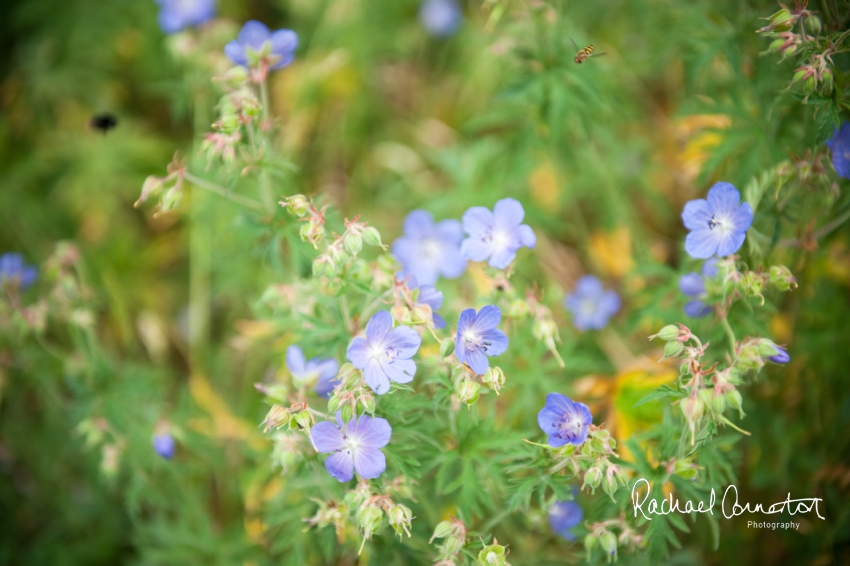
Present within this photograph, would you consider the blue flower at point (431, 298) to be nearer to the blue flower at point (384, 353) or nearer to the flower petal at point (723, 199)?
the blue flower at point (384, 353)

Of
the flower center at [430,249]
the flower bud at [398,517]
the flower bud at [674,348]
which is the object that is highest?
the flower bud at [674,348]

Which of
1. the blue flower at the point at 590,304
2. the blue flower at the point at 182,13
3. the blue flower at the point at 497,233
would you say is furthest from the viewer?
the blue flower at the point at 182,13

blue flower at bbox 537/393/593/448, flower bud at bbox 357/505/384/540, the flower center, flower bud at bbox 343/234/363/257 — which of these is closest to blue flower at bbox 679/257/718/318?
blue flower at bbox 537/393/593/448

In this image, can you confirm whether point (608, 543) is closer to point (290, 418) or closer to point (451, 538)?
point (451, 538)

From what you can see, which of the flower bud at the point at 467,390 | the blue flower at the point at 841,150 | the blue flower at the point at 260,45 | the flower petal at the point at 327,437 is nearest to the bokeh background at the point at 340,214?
the blue flower at the point at 841,150

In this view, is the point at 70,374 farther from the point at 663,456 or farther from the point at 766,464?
the point at 766,464

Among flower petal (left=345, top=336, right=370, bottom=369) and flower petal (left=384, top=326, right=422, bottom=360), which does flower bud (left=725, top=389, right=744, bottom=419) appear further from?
flower petal (left=345, top=336, right=370, bottom=369)
